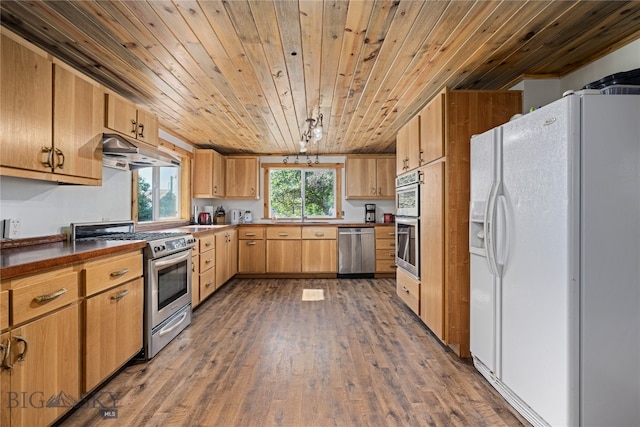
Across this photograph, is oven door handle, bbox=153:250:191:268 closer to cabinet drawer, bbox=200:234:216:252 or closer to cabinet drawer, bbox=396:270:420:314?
cabinet drawer, bbox=200:234:216:252

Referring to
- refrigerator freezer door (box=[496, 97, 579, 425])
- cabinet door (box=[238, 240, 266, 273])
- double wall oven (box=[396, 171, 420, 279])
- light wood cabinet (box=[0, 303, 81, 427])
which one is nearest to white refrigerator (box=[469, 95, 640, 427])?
refrigerator freezer door (box=[496, 97, 579, 425])

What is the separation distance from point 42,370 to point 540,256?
2.44 m

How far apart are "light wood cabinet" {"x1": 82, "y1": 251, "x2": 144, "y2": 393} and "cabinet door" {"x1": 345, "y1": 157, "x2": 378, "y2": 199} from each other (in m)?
3.93

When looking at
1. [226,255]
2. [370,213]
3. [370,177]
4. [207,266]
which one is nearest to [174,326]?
[207,266]

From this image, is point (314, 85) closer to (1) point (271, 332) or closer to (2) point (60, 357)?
(1) point (271, 332)

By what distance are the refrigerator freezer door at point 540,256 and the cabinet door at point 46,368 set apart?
238 cm

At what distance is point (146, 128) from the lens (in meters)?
2.87

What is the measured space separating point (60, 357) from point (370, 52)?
251 cm

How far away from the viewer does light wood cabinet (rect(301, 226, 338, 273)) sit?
5.19 m

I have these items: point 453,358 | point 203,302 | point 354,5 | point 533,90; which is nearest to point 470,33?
point 354,5

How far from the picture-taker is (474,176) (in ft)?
7.22

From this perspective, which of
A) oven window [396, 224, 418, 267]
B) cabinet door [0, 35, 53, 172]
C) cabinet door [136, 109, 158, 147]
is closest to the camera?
cabinet door [0, 35, 53, 172]

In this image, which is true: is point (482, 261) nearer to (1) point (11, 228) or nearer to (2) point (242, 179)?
(1) point (11, 228)

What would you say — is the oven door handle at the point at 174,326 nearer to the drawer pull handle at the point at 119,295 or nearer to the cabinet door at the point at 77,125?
the drawer pull handle at the point at 119,295
